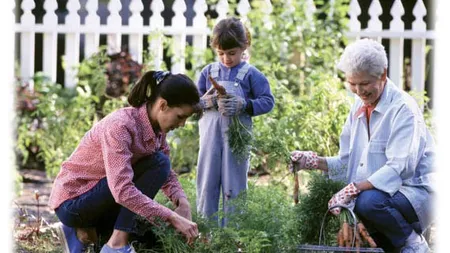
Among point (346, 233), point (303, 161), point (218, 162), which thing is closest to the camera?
point (346, 233)

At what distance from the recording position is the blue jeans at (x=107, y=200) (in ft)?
12.6

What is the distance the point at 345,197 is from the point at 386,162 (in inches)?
10.9

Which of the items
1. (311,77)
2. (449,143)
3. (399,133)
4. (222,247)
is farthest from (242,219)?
(311,77)

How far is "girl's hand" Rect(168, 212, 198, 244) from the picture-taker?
3.66 m

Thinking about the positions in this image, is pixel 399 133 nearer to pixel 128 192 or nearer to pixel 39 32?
pixel 128 192

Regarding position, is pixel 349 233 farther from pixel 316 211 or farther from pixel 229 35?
pixel 229 35

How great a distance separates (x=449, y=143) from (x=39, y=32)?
14.6 ft

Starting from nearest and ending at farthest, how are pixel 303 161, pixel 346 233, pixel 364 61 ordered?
1. pixel 346 233
2. pixel 364 61
3. pixel 303 161

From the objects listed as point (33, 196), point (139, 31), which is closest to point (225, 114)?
point (33, 196)

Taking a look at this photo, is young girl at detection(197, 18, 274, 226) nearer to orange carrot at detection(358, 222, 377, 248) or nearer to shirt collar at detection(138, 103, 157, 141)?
shirt collar at detection(138, 103, 157, 141)

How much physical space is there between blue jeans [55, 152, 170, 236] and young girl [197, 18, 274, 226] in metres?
0.65

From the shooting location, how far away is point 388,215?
4039mm

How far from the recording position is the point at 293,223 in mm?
3893

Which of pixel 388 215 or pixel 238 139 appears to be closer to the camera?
pixel 388 215
